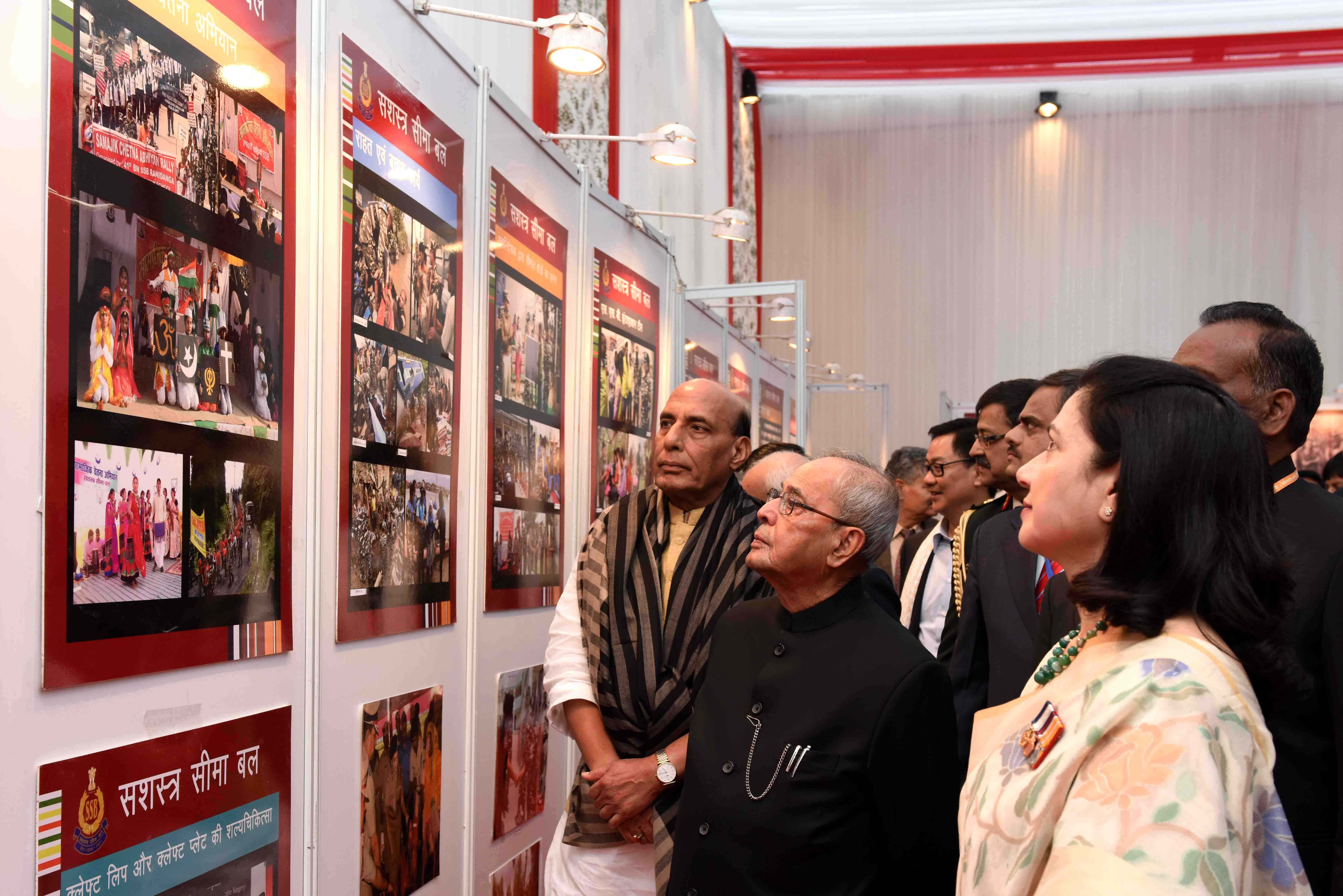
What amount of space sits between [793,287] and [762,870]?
507 centimetres

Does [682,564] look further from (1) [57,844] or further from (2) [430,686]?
(1) [57,844]

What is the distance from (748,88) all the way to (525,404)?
11.3 meters

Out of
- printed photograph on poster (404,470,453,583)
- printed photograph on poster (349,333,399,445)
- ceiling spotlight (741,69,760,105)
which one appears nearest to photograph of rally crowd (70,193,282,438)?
printed photograph on poster (349,333,399,445)

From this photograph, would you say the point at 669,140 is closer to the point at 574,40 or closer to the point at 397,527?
the point at 574,40

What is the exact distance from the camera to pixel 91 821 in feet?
6.55

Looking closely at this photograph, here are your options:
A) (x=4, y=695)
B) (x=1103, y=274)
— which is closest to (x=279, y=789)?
(x=4, y=695)

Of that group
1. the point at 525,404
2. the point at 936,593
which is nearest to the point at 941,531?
the point at 936,593

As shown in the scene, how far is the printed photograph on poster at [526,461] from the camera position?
3.88 metres

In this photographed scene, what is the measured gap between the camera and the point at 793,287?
6.85 meters

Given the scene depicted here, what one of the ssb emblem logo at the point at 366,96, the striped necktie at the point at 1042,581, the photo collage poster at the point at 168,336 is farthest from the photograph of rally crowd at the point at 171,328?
the striped necktie at the point at 1042,581

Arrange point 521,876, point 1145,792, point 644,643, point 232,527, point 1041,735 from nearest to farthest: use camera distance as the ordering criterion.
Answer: point 1145,792, point 1041,735, point 232,527, point 644,643, point 521,876

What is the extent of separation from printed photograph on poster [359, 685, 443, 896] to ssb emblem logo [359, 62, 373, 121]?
4.89 feet

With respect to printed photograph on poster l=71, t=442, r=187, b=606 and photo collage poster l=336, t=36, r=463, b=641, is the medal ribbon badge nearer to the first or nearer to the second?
printed photograph on poster l=71, t=442, r=187, b=606

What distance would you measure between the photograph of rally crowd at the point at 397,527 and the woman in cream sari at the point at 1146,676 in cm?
185
